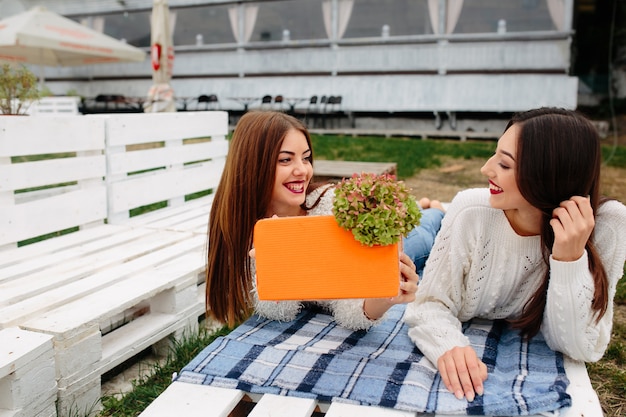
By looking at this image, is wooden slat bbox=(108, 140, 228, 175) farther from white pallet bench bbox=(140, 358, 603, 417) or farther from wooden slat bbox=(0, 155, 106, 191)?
white pallet bench bbox=(140, 358, 603, 417)

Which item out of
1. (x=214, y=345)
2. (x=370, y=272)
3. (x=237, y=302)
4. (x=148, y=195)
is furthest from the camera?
(x=148, y=195)

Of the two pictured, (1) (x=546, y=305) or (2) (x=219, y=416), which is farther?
(1) (x=546, y=305)

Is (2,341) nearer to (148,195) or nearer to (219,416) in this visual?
(219,416)

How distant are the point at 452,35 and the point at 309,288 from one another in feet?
41.5

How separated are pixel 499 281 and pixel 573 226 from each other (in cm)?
41

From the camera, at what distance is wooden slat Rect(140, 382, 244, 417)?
1624 millimetres

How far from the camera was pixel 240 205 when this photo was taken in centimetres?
207

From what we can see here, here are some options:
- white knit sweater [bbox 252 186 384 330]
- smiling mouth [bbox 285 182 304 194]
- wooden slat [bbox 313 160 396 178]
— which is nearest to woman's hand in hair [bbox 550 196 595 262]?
white knit sweater [bbox 252 186 384 330]

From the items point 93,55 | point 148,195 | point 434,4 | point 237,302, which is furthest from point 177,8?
point 237,302

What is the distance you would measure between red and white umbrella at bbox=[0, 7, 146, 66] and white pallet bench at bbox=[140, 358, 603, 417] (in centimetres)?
1097

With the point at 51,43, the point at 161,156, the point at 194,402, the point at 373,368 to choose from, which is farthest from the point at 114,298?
the point at 51,43

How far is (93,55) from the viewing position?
1287cm

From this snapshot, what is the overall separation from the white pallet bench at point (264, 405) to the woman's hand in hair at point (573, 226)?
0.41 meters

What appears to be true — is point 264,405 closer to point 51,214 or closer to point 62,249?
point 62,249
